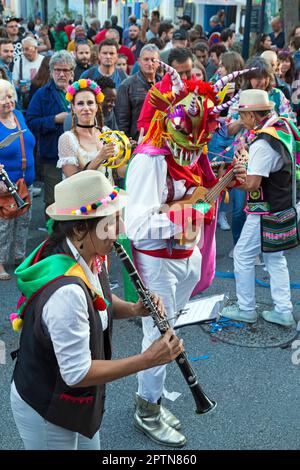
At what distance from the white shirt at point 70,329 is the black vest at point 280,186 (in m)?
2.59

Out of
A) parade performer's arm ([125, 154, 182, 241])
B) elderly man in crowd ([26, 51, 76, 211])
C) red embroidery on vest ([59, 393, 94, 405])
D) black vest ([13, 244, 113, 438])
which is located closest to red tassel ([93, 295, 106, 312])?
black vest ([13, 244, 113, 438])

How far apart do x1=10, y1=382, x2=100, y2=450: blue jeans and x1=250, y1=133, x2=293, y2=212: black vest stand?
2.66 metres

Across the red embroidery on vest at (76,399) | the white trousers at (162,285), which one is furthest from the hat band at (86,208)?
the white trousers at (162,285)

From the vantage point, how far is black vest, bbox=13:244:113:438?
2.17 meters

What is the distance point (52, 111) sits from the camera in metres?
6.25

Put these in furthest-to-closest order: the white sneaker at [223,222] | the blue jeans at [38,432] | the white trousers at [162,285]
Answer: the white sneaker at [223,222] < the white trousers at [162,285] < the blue jeans at [38,432]

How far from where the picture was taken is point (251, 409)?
3.71 metres

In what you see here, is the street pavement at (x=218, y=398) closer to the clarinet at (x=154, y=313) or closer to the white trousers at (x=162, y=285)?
the white trousers at (x=162, y=285)

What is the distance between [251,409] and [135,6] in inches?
708

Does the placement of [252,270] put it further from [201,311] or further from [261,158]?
[201,311]

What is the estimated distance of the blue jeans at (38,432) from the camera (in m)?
2.28

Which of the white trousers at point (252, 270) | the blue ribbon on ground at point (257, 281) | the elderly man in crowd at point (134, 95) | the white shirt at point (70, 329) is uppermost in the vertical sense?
Answer: the elderly man in crowd at point (134, 95)
